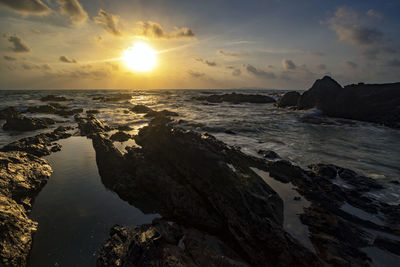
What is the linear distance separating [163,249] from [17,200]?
682 cm

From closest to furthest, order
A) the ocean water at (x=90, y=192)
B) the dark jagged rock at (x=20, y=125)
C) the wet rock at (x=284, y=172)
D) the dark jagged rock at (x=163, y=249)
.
Answer: the dark jagged rock at (x=163, y=249) → the ocean water at (x=90, y=192) → the wet rock at (x=284, y=172) → the dark jagged rock at (x=20, y=125)

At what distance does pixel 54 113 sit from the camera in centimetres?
3847

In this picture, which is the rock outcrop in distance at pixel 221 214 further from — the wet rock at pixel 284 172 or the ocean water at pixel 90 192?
the ocean water at pixel 90 192

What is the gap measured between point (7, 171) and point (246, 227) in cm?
1049

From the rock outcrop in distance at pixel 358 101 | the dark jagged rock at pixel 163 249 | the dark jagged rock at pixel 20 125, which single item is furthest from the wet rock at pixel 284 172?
the rock outcrop in distance at pixel 358 101

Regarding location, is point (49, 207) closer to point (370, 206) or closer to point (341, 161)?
point (370, 206)

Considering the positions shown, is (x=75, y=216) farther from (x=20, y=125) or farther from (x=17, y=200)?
(x=20, y=125)

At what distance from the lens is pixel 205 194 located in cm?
716

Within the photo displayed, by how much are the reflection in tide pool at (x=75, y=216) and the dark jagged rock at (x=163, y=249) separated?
2.20ft

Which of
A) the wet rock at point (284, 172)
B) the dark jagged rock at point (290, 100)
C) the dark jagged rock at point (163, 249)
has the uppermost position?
the dark jagged rock at point (290, 100)

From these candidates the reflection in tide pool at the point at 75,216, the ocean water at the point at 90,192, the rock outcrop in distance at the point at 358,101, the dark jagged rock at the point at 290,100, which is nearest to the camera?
the reflection in tide pool at the point at 75,216

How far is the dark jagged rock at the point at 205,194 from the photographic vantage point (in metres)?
5.36

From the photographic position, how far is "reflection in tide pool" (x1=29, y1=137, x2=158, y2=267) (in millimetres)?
5484

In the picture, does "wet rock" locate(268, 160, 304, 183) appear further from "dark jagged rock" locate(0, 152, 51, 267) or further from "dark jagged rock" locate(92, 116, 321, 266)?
"dark jagged rock" locate(0, 152, 51, 267)
